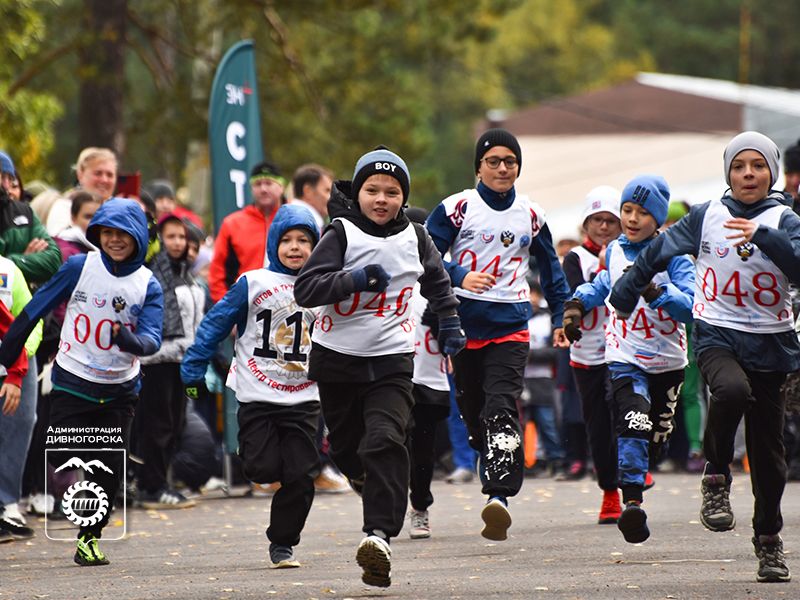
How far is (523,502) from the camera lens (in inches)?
404

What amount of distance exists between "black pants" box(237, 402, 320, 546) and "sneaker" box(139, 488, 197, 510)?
141 inches

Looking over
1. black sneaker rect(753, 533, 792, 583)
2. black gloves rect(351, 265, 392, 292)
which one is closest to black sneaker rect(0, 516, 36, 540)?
black gloves rect(351, 265, 392, 292)

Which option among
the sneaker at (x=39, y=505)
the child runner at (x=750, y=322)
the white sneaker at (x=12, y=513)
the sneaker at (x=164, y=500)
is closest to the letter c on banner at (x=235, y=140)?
the sneaker at (x=164, y=500)

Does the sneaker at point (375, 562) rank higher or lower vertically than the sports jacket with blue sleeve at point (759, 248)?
lower

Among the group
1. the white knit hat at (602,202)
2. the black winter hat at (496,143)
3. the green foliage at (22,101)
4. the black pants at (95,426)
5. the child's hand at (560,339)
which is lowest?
the black pants at (95,426)

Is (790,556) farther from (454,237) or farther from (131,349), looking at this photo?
(131,349)

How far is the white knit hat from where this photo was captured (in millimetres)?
8773

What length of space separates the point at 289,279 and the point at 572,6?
183 feet

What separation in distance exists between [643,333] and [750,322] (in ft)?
4.97

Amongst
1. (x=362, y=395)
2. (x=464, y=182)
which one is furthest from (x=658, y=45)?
(x=362, y=395)

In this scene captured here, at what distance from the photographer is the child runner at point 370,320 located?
5.98m

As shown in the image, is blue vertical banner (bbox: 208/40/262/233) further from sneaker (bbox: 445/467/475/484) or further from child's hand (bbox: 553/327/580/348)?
child's hand (bbox: 553/327/580/348)

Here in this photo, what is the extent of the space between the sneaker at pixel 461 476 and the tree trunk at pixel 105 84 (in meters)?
8.18

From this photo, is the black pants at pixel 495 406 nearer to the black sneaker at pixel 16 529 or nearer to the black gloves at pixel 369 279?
the black gloves at pixel 369 279
